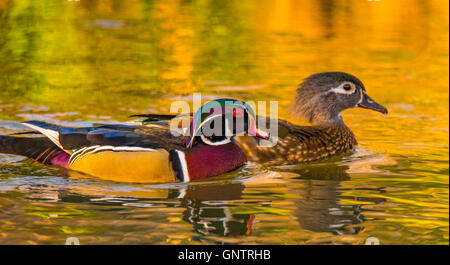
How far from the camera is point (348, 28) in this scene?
56.0 ft

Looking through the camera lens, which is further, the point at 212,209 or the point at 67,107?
the point at 67,107

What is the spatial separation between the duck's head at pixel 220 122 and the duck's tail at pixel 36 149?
1.30 metres

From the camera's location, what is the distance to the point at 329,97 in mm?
9258

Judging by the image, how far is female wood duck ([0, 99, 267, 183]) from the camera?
23.6ft

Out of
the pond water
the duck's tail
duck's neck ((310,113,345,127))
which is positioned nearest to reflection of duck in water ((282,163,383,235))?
the pond water

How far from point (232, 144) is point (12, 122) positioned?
3.38 metres

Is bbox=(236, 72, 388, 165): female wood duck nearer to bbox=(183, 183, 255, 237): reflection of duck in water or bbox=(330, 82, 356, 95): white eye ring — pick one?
bbox=(330, 82, 356, 95): white eye ring

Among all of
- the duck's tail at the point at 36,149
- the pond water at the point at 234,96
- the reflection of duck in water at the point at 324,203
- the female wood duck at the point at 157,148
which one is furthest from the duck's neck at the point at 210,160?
the duck's tail at the point at 36,149

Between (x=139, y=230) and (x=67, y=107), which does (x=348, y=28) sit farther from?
(x=139, y=230)

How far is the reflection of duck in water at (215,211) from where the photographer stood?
595cm

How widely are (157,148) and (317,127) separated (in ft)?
8.06

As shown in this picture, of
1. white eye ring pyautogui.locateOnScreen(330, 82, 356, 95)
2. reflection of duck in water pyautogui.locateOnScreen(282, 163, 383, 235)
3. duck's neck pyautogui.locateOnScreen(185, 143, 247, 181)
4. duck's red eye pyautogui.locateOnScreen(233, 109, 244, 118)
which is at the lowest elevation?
reflection of duck in water pyautogui.locateOnScreen(282, 163, 383, 235)

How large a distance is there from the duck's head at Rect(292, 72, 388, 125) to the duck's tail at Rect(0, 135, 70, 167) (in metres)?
3.01

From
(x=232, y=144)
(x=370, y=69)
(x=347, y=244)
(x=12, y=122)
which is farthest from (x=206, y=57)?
(x=347, y=244)
